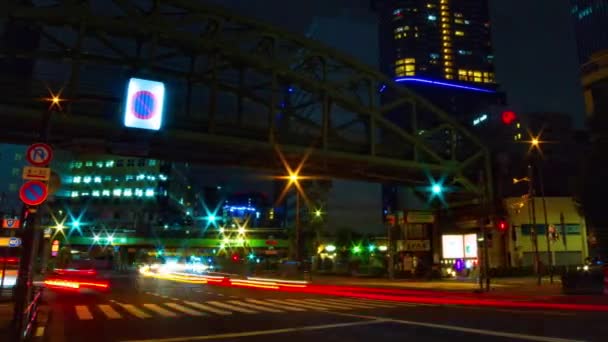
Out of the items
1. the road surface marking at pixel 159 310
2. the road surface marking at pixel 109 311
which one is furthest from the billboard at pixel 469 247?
the road surface marking at pixel 109 311

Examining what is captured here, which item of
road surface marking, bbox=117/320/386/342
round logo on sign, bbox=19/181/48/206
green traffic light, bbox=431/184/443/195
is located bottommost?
road surface marking, bbox=117/320/386/342

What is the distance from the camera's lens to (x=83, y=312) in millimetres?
18016

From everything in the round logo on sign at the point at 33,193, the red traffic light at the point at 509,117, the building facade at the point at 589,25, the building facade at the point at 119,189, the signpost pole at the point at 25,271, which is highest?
the building facade at the point at 589,25

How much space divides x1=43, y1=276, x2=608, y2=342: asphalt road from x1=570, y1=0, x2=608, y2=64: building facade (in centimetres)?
18606

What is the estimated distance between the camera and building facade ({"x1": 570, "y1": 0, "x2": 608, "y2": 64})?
17338 centimetres

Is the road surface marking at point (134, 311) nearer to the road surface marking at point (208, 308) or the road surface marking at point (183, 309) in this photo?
the road surface marking at point (183, 309)

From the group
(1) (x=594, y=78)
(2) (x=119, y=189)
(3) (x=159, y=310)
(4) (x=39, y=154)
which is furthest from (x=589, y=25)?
(4) (x=39, y=154)

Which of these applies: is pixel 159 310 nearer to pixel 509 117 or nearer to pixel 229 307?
pixel 229 307

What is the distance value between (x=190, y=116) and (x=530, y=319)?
2936cm

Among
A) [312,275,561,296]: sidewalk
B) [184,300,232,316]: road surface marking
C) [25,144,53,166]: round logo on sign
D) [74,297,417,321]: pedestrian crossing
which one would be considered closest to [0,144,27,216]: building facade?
[312,275,561,296]: sidewalk

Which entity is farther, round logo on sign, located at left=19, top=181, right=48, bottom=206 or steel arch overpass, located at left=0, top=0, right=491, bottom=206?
steel arch overpass, located at left=0, top=0, right=491, bottom=206

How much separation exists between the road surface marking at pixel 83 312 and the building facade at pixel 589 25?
191 meters

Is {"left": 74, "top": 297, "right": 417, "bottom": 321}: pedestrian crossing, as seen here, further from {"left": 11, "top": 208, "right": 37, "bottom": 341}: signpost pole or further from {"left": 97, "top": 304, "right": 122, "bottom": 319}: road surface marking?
{"left": 11, "top": 208, "right": 37, "bottom": 341}: signpost pole

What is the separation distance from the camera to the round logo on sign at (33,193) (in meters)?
10.8
